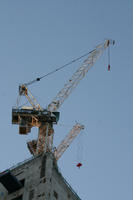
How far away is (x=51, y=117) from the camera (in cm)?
11125

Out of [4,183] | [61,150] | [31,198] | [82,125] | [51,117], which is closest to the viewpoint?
[31,198]

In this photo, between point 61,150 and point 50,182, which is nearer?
point 50,182

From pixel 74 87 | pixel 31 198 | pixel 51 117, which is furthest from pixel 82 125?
pixel 31 198

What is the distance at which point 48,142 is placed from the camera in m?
105

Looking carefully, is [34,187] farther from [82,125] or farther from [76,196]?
[82,125]

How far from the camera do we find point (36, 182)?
8262cm

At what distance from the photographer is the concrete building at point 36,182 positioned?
80.9 metres

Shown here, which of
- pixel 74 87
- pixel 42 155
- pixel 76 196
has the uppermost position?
pixel 74 87

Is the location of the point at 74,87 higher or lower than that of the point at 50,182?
higher

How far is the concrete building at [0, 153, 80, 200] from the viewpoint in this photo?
80875 mm

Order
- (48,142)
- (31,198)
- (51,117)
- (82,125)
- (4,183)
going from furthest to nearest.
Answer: (82,125)
(51,117)
(48,142)
(4,183)
(31,198)

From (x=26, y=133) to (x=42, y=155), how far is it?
81.1ft

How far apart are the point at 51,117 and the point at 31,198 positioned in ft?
111

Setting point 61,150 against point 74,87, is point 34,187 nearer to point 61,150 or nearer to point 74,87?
point 61,150
